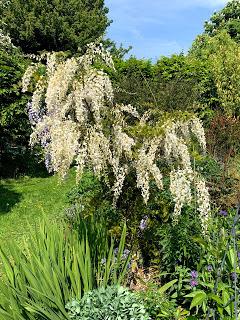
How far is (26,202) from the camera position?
9.32m

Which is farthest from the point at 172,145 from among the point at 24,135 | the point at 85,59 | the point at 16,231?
the point at 24,135

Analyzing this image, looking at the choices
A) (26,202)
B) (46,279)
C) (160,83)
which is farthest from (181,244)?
(160,83)

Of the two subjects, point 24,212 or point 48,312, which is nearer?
point 48,312

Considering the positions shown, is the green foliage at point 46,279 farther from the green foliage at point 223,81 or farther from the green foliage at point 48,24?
the green foliage at point 48,24

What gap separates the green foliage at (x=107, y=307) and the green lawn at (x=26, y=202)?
4.14m

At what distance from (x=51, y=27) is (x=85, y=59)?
22.1m

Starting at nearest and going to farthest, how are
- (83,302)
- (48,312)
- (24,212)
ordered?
(83,302)
(48,312)
(24,212)

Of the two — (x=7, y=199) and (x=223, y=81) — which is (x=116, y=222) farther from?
Result: (x=223, y=81)

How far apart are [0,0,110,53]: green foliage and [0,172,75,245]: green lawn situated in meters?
15.3

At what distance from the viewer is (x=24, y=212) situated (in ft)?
28.3

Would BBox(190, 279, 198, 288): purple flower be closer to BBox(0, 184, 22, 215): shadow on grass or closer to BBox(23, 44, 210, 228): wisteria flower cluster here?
BBox(23, 44, 210, 228): wisteria flower cluster

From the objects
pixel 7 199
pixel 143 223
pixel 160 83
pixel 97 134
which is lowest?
pixel 143 223

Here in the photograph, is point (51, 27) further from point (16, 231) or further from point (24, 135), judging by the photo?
point (16, 231)

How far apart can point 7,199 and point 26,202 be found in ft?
1.55
